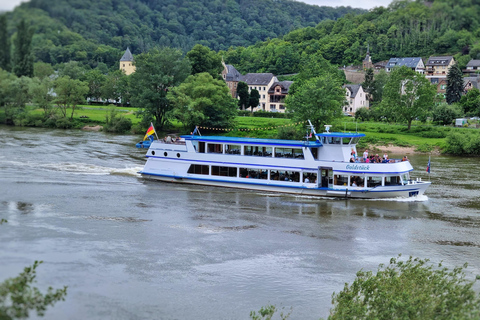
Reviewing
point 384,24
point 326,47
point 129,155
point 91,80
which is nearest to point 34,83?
point 91,80

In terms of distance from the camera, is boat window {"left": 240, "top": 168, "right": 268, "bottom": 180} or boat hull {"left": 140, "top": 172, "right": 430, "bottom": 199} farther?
boat window {"left": 240, "top": 168, "right": 268, "bottom": 180}

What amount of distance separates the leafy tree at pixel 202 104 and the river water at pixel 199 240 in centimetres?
2536

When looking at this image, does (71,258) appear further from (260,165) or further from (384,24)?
(384,24)

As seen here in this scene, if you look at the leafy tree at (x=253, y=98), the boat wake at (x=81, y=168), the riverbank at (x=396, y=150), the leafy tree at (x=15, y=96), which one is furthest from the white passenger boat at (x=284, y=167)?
the leafy tree at (x=253, y=98)

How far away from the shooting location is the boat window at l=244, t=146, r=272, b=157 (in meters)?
42.3

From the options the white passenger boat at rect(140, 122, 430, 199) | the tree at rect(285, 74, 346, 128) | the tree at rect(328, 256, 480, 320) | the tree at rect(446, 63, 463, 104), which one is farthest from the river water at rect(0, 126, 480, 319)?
the tree at rect(446, 63, 463, 104)

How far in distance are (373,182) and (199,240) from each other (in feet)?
52.1

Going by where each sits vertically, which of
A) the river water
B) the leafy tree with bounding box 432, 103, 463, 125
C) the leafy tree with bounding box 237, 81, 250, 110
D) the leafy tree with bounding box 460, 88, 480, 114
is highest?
the leafy tree with bounding box 237, 81, 250, 110

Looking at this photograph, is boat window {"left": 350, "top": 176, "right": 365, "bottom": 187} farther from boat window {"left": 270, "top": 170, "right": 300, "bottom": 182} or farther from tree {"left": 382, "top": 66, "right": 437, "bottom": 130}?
tree {"left": 382, "top": 66, "right": 437, "bottom": 130}

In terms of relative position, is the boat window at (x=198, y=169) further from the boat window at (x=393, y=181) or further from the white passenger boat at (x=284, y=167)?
the boat window at (x=393, y=181)

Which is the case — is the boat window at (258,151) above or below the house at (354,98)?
below

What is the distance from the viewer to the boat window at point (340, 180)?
40156mm

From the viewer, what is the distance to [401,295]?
16891 mm

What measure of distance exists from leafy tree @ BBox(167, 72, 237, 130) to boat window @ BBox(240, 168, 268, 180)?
29.4 metres
